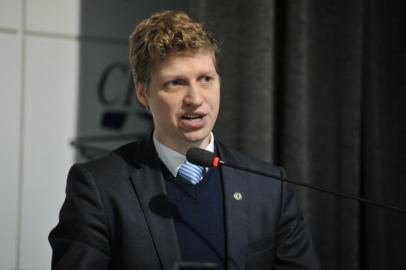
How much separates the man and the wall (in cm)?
75

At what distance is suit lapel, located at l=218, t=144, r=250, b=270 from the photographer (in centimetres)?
104

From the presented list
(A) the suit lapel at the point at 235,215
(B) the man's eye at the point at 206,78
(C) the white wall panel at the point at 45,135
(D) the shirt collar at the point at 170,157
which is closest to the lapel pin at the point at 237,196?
(A) the suit lapel at the point at 235,215

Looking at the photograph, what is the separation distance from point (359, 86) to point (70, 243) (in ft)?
3.99

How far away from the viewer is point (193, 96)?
989 millimetres

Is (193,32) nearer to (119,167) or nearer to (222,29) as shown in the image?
(119,167)

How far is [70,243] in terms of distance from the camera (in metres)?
0.95

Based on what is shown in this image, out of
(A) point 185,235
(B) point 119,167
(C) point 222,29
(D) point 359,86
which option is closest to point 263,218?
(A) point 185,235

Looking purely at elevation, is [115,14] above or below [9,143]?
above

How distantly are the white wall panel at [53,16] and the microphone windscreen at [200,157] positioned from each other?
3.39 ft

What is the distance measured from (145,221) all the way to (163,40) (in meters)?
0.37

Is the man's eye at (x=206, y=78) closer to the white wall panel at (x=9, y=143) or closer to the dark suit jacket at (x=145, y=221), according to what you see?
the dark suit jacket at (x=145, y=221)

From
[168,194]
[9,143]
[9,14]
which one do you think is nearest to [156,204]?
[168,194]

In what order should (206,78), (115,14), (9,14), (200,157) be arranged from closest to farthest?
(200,157)
(206,78)
(9,14)
(115,14)

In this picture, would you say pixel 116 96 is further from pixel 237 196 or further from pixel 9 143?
pixel 237 196
